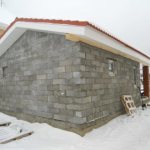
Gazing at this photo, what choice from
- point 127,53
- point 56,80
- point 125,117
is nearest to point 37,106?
point 56,80

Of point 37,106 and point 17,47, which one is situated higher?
point 17,47

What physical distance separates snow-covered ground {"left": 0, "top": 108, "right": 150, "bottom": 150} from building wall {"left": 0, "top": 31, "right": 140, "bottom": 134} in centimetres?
33

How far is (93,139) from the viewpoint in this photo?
5.89 metres

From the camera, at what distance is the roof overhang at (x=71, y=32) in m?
5.74

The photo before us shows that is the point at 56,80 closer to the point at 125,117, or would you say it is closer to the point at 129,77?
the point at 125,117

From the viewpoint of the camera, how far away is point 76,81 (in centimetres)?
616

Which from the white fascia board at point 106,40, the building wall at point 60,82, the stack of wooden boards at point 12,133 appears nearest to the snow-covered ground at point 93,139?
the stack of wooden boards at point 12,133

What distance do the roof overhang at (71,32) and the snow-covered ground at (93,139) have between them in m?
2.85

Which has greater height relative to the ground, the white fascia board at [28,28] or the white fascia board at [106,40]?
the white fascia board at [28,28]

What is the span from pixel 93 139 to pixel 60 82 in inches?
80.7

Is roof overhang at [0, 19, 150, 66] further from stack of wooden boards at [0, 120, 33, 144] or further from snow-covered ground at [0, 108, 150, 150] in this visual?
stack of wooden boards at [0, 120, 33, 144]

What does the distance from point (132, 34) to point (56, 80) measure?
2102 inches

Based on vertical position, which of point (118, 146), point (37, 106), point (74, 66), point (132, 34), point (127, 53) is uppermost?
point (132, 34)

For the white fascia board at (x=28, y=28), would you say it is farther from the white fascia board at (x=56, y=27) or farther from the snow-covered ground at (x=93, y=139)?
the snow-covered ground at (x=93, y=139)
